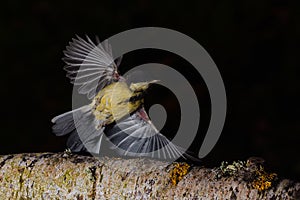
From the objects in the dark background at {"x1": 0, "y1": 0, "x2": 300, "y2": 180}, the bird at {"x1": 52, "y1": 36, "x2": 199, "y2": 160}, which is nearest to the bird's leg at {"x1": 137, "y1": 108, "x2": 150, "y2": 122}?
the bird at {"x1": 52, "y1": 36, "x2": 199, "y2": 160}

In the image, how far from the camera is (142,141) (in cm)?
97

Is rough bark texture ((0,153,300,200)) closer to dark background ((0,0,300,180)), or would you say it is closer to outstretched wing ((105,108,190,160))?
outstretched wing ((105,108,190,160))

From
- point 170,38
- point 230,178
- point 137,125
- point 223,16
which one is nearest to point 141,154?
point 137,125

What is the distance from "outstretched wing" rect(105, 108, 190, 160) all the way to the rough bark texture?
45mm

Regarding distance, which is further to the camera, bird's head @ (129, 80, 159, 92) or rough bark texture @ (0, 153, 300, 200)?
bird's head @ (129, 80, 159, 92)

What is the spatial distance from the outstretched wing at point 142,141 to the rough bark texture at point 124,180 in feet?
0.15

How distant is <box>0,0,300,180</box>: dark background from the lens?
256 centimetres

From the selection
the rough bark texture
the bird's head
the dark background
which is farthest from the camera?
the dark background

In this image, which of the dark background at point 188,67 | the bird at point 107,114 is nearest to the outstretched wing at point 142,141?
the bird at point 107,114

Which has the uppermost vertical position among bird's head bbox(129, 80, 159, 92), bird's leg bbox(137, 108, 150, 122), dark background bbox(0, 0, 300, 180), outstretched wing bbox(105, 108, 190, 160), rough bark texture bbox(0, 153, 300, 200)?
dark background bbox(0, 0, 300, 180)

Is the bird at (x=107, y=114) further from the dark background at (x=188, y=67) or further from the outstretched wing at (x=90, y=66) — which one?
the dark background at (x=188, y=67)

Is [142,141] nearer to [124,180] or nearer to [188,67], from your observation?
[124,180]

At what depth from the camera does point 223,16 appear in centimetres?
286

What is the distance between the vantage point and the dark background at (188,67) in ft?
8.39
